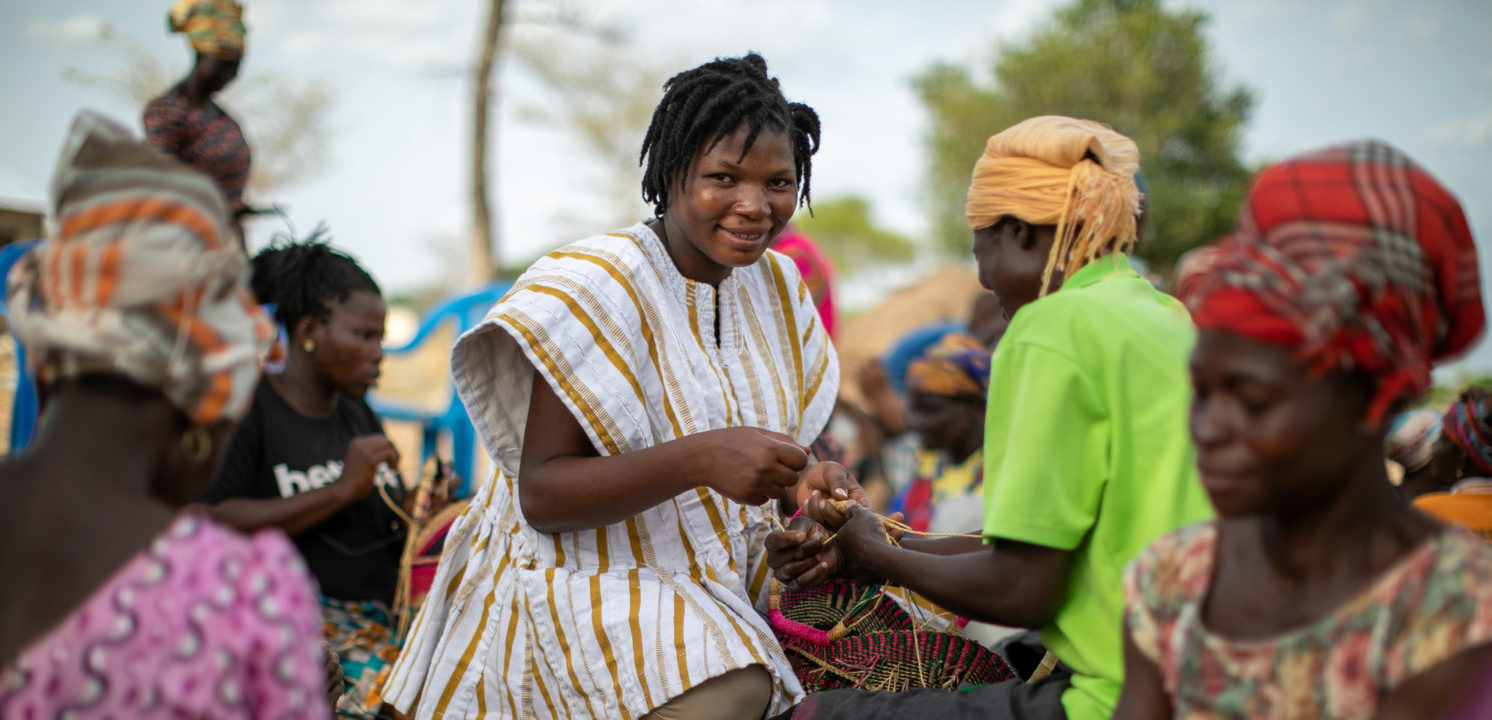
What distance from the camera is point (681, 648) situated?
8.50 ft

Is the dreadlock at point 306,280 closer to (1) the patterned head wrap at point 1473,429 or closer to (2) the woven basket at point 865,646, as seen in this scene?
(2) the woven basket at point 865,646

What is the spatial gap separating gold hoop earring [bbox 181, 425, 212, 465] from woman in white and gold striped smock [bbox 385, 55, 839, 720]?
91cm

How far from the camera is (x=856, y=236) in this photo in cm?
5719

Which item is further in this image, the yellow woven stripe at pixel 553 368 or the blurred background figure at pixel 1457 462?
the blurred background figure at pixel 1457 462

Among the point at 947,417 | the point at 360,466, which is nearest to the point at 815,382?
the point at 360,466

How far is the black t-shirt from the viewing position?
11.7ft

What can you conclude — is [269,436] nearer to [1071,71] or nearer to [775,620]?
[775,620]

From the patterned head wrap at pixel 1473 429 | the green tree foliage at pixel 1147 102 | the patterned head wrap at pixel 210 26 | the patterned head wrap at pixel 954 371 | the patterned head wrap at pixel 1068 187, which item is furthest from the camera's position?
the green tree foliage at pixel 1147 102

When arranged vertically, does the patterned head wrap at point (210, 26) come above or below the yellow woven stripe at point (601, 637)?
above

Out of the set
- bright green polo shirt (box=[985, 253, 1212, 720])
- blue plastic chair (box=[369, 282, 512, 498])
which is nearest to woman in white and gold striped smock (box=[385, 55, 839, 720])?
bright green polo shirt (box=[985, 253, 1212, 720])

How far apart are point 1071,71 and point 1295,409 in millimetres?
25681

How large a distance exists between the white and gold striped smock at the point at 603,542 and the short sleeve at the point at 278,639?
100 cm

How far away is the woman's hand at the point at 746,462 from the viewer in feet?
7.97

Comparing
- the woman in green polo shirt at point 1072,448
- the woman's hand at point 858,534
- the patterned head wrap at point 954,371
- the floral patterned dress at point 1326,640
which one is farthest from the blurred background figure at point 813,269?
the floral patterned dress at point 1326,640
